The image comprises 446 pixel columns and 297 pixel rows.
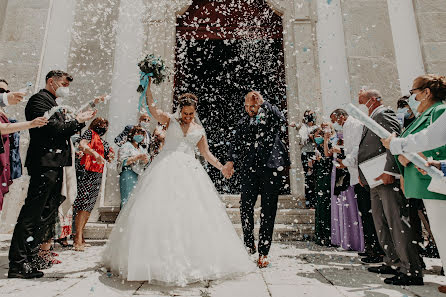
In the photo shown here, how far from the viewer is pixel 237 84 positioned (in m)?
10.3

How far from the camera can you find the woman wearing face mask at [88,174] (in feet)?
14.0

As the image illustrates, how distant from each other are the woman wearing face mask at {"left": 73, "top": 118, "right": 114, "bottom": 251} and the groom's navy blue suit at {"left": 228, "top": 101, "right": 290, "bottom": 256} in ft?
7.09

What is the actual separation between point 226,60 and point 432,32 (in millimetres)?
6000

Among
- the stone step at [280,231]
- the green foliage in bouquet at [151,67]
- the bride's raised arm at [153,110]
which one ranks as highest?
the green foliage in bouquet at [151,67]

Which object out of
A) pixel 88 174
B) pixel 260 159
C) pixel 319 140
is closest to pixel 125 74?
pixel 88 174

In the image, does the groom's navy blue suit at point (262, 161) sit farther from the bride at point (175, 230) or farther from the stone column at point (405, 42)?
the stone column at point (405, 42)

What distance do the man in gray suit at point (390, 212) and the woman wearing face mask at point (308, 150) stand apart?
2.34 m

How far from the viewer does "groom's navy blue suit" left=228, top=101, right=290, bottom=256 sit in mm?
3395

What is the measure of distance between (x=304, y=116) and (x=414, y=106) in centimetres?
310

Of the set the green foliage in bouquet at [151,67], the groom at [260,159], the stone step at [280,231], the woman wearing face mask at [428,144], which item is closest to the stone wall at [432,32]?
the stone step at [280,231]

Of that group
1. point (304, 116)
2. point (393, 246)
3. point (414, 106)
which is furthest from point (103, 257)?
point (304, 116)

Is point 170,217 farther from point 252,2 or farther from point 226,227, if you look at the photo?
point 252,2

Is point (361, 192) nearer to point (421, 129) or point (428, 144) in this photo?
point (421, 129)

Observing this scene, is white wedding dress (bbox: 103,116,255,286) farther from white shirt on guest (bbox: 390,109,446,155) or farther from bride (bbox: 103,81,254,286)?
white shirt on guest (bbox: 390,109,446,155)
